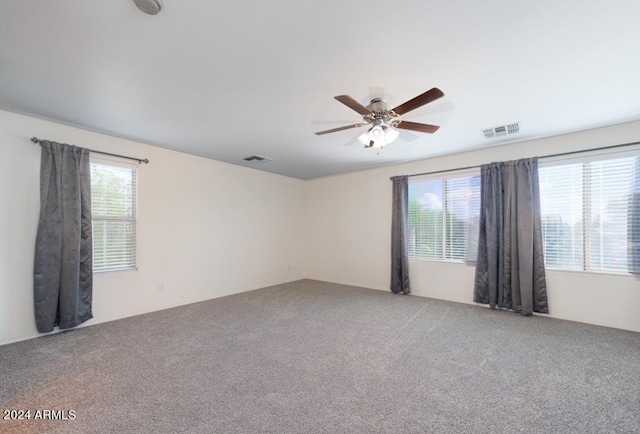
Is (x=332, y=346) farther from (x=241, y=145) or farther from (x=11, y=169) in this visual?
(x=11, y=169)

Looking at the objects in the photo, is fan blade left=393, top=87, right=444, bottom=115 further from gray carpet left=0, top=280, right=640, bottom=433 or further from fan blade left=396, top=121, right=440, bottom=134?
gray carpet left=0, top=280, right=640, bottom=433

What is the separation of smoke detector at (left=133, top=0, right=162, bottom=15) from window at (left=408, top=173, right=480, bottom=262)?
4427mm

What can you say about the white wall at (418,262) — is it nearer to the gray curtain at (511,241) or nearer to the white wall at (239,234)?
the white wall at (239,234)

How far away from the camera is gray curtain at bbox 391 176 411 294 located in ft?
16.2

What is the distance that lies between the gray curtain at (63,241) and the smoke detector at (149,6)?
8.74 feet

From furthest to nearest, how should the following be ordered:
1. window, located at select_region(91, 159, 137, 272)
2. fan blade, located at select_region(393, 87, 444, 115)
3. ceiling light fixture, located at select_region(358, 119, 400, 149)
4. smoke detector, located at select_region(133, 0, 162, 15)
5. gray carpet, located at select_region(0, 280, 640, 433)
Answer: window, located at select_region(91, 159, 137, 272) → ceiling light fixture, located at select_region(358, 119, 400, 149) → fan blade, located at select_region(393, 87, 444, 115) → gray carpet, located at select_region(0, 280, 640, 433) → smoke detector, located at select_region(133, 0, 162, 15)

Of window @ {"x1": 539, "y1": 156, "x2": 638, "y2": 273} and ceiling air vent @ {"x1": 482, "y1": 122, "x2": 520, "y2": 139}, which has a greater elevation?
ceiling air vent @ {"x1": 482, "y1": 122, "x2": 520, "y2": 139}

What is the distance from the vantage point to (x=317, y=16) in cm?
161

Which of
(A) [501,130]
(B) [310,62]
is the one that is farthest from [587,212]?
(B) [310,62]

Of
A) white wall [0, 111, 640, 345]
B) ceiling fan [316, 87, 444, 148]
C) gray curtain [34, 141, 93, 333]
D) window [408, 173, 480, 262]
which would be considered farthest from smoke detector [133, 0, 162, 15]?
window [408, 173, 480, 262]

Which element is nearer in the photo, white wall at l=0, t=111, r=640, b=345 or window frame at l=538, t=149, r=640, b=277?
white wall at l=0, t=111, r=640, b=345

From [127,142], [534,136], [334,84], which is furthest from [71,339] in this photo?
[534,136]

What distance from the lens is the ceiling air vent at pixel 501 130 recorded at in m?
3.34

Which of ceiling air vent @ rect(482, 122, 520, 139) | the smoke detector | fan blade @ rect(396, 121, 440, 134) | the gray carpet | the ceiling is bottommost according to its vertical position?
the gray carpet
